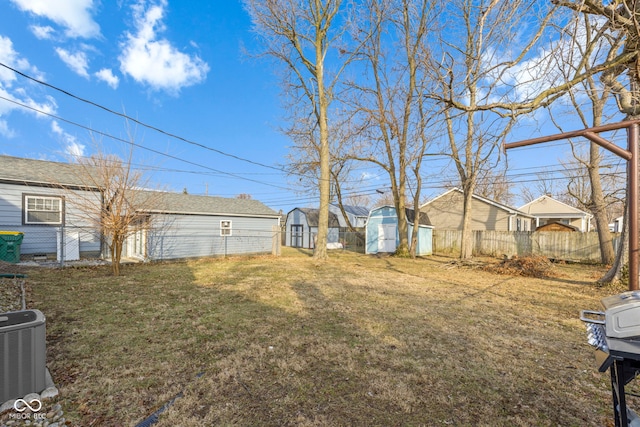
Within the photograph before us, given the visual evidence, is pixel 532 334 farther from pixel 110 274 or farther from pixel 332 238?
pixel 332 238

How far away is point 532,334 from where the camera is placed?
13.9 ft

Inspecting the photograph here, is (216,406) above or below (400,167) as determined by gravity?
below

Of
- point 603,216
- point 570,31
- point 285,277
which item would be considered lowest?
point 285,277

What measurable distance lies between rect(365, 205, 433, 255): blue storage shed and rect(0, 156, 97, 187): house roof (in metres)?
14.9

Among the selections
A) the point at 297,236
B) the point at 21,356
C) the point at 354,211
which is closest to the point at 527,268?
the point at 21,356

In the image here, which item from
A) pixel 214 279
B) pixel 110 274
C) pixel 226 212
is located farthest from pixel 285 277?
pixel 226 212

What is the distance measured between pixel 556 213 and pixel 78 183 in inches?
1331

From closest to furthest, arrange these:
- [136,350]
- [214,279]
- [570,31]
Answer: [136,350], [570,31], [214,279]

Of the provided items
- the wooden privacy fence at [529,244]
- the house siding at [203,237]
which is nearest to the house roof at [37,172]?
the house siding at [203,237]

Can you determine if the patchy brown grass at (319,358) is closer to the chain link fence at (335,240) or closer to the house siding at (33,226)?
the house siding at (33,226)

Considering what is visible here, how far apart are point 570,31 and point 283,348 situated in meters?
5.67

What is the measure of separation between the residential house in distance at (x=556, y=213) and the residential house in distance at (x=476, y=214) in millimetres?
4236

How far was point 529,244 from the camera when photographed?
51.9 feet

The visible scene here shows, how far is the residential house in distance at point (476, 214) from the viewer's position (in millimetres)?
19250
